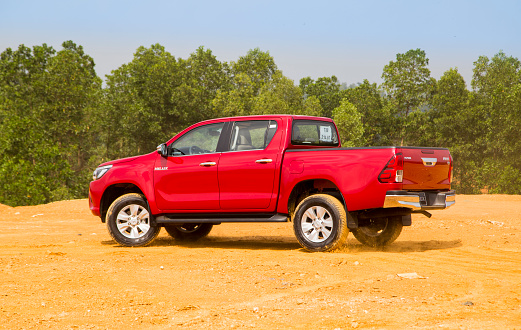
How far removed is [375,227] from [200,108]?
51964mm

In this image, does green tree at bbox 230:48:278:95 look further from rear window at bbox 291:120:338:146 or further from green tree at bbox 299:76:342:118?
rear window at bbox 291:120:338:146

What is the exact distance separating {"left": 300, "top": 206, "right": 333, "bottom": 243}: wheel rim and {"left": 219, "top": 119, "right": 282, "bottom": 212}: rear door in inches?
22.2

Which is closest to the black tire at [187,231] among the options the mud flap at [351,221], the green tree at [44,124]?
the mud flap at [351,221]

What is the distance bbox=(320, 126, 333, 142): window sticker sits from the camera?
9742 mm

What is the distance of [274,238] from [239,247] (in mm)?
1777

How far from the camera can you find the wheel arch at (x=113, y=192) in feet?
33.7

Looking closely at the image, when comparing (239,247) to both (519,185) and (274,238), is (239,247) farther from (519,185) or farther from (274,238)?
(519,185)

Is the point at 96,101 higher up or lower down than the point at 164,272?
higher up

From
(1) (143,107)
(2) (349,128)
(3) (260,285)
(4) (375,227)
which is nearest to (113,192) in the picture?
(4) (375,227)

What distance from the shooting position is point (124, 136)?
58.0 meters

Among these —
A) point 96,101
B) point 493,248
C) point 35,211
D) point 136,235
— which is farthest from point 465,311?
point 96,101

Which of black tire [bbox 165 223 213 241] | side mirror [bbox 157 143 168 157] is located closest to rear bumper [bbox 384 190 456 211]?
side mirror [bbox 157 143 168 157]

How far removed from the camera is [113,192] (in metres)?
10.4

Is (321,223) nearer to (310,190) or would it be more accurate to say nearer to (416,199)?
(310,190)
